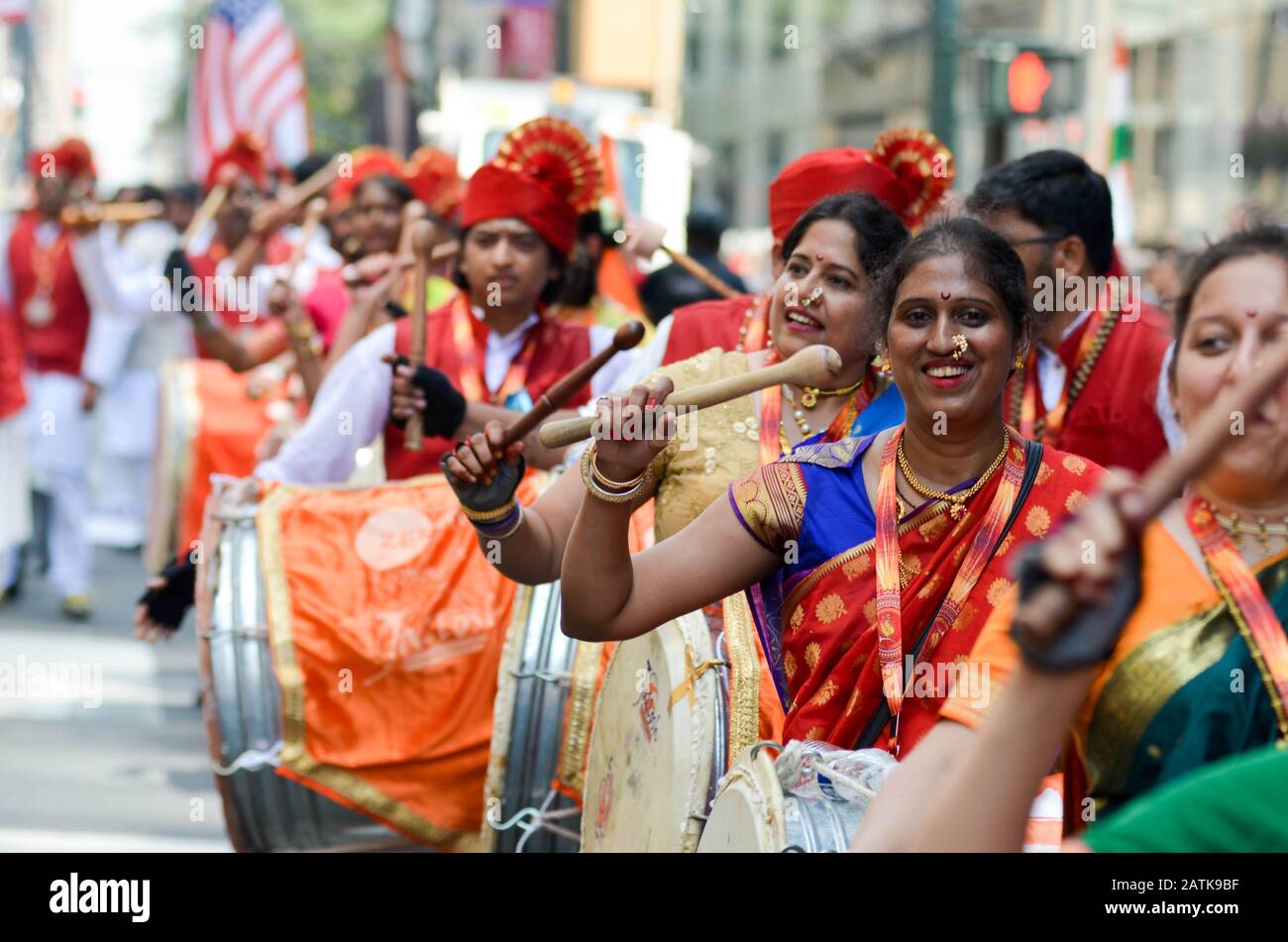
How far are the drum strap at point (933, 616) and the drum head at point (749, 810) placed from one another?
0.26 m

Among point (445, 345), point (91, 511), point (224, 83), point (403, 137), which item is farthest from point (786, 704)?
point (403, 137)

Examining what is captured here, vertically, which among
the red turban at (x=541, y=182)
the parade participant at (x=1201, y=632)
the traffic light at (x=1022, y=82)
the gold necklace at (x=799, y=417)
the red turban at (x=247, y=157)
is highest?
the traffic light at (x=1022, y=82)

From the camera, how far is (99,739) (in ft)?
23.5

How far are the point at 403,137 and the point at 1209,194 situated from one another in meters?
9.80

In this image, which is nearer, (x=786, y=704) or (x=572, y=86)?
(x=786, y=704)

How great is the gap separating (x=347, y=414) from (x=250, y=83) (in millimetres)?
10044

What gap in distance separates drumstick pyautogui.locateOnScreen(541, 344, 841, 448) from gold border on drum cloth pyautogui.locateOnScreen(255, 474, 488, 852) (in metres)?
A: 1.69

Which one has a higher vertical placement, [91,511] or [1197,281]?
[1197,281]

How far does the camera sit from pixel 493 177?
515 cm

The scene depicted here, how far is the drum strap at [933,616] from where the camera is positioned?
9.61 feet

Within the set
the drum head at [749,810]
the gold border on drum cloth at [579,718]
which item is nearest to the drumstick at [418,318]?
the gold border on drum cloth at [579,718]

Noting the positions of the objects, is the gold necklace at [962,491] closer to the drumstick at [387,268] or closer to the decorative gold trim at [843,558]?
the decorative gold trim at [843,558]

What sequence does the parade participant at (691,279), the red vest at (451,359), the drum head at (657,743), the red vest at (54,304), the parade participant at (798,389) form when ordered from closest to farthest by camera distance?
the drum head at (657,743) → the parade participant at (798,389) → the red vest at (451,359) → the parade participant at (691,279) → the red vest at (54,304)

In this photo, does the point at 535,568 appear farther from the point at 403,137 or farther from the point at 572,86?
the point at 403,137
